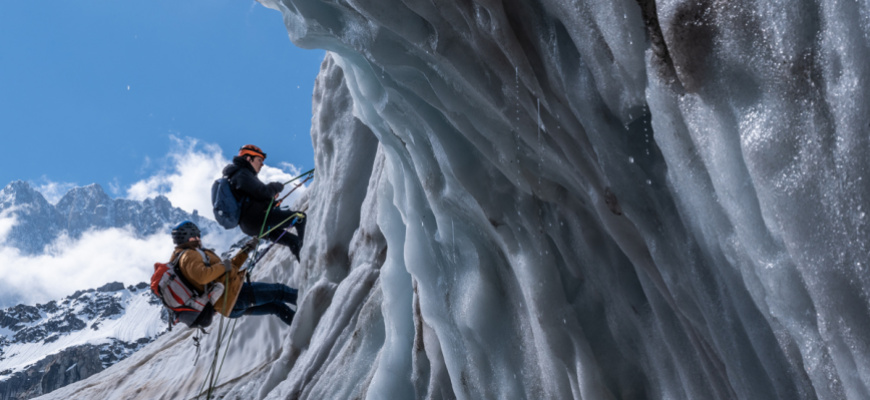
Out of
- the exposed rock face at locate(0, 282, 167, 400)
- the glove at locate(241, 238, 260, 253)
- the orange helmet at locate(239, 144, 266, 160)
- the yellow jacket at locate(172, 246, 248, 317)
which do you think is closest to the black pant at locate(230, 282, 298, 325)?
the yellow jacket at locate(172, 246, 248, 317)

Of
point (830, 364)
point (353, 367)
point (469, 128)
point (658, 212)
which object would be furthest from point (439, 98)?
point (353, 367)

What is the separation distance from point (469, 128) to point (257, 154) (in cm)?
483

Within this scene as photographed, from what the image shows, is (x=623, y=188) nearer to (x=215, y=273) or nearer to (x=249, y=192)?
(x=215, y=273)

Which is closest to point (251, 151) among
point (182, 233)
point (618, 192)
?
point (182, 233)

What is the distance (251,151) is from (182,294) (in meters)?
2.02

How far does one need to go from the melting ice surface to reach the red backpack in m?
2.10

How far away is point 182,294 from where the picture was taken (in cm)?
613

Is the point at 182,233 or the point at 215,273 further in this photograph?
the point at 182,233

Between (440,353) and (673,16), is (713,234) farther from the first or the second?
(440,353)

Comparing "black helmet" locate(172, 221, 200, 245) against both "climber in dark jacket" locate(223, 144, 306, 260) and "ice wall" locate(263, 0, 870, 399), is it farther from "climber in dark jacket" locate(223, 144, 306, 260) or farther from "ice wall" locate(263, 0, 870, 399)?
"ice wall" locate(263, 0, 870, 399)

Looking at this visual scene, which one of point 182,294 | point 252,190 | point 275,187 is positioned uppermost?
point 275,187

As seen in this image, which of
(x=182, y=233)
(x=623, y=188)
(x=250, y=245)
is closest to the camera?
(x=623, y=188)

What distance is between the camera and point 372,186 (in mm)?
6934

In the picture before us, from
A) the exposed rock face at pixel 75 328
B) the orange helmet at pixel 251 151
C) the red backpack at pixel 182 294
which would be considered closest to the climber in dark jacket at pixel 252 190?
the orange helmet at pixel 251 151
